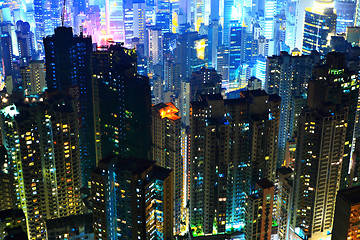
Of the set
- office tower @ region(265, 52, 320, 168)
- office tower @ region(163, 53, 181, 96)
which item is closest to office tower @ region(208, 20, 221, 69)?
office tower @ region(163, 53, 181, 96)

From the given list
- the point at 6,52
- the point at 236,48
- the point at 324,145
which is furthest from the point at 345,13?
the point at 324,145

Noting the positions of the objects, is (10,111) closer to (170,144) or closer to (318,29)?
(170,144)

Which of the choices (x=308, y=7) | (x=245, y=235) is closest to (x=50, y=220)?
(x=245, y=235)

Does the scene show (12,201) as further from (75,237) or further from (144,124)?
(144,124)

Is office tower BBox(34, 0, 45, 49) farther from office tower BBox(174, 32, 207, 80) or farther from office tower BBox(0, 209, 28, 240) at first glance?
office tower BBox(0, 209, 28, 240)

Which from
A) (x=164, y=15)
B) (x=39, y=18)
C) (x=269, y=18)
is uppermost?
(x=39, y=18)

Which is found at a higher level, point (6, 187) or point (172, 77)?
point (172, 77)
